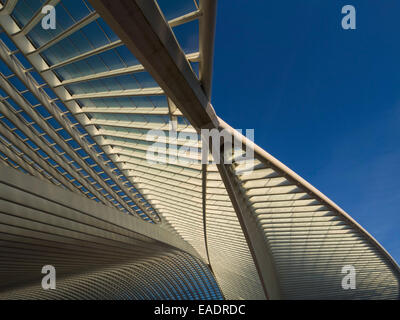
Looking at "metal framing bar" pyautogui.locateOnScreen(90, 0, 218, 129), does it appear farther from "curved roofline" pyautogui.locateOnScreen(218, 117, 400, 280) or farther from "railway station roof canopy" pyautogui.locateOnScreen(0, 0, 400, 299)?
"curved roofline" pyautogui.locateOnScreen(218, 117, 400, 280)

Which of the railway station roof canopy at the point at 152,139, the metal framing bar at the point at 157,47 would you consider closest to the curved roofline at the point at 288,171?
the railway station roof canopy at the point at 152,139

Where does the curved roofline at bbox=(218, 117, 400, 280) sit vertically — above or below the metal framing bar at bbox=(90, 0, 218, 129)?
below

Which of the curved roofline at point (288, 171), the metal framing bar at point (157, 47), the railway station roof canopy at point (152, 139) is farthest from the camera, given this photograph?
the curved roofline at point (288, 171)

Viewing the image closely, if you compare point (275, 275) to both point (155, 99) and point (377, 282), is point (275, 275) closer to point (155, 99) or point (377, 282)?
point (377, 282)

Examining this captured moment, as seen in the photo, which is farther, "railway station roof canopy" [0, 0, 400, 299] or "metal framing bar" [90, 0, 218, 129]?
"railway station roof canopy" [0, 0, 400, 299]

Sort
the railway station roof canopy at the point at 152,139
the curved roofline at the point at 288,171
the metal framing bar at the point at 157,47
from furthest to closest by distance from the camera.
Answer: the curved roofline at the point at 288,171
the railway station roof canopy at the point at 152,139
the metal framing bar at the point at 157,47

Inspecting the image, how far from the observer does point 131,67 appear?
920cm

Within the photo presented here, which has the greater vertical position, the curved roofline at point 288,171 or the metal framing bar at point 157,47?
the metal framing bar at point 157,47

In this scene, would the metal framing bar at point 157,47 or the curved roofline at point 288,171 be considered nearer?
the metal framing bar at point 157,47

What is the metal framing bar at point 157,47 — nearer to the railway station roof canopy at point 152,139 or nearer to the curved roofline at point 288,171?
the railway station roof canopy at point 152,139

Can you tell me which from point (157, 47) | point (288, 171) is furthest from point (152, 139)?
point (157, 47)

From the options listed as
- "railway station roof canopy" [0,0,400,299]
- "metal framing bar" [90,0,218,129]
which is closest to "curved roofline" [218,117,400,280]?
"railway station roof canopy" [0,0,400,299]
